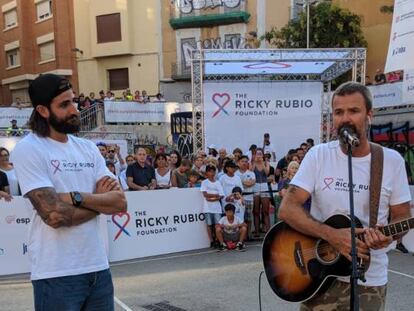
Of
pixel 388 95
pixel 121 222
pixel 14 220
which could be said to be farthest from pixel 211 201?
pixel 388 95

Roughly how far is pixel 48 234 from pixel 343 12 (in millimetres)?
29441

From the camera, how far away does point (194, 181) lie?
976 centimetres

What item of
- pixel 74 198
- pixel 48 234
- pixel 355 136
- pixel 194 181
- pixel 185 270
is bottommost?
pixel 185 270

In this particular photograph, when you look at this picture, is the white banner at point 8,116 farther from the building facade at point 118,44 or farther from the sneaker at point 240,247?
the building facade at point 118,44

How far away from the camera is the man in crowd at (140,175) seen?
9508mm

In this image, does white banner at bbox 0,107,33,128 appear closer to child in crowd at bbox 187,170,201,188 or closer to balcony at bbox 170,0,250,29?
child in crowd at bbox 187,170,201,188

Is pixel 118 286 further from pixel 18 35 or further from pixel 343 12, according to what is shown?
pixel 18 35

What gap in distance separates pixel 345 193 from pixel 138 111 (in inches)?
761

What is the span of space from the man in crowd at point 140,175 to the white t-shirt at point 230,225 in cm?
147

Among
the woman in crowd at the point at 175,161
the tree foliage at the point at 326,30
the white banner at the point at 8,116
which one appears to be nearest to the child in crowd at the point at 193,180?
the woman in crowd at the point at 175,161

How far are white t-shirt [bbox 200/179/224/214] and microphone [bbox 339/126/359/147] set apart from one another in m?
6.59

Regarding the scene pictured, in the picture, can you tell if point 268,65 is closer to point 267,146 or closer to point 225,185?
point 267,146

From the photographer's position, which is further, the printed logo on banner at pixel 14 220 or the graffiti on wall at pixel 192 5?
the graffiti on wall at pixel 192 5

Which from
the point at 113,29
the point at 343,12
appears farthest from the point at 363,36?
the point at 113,29
